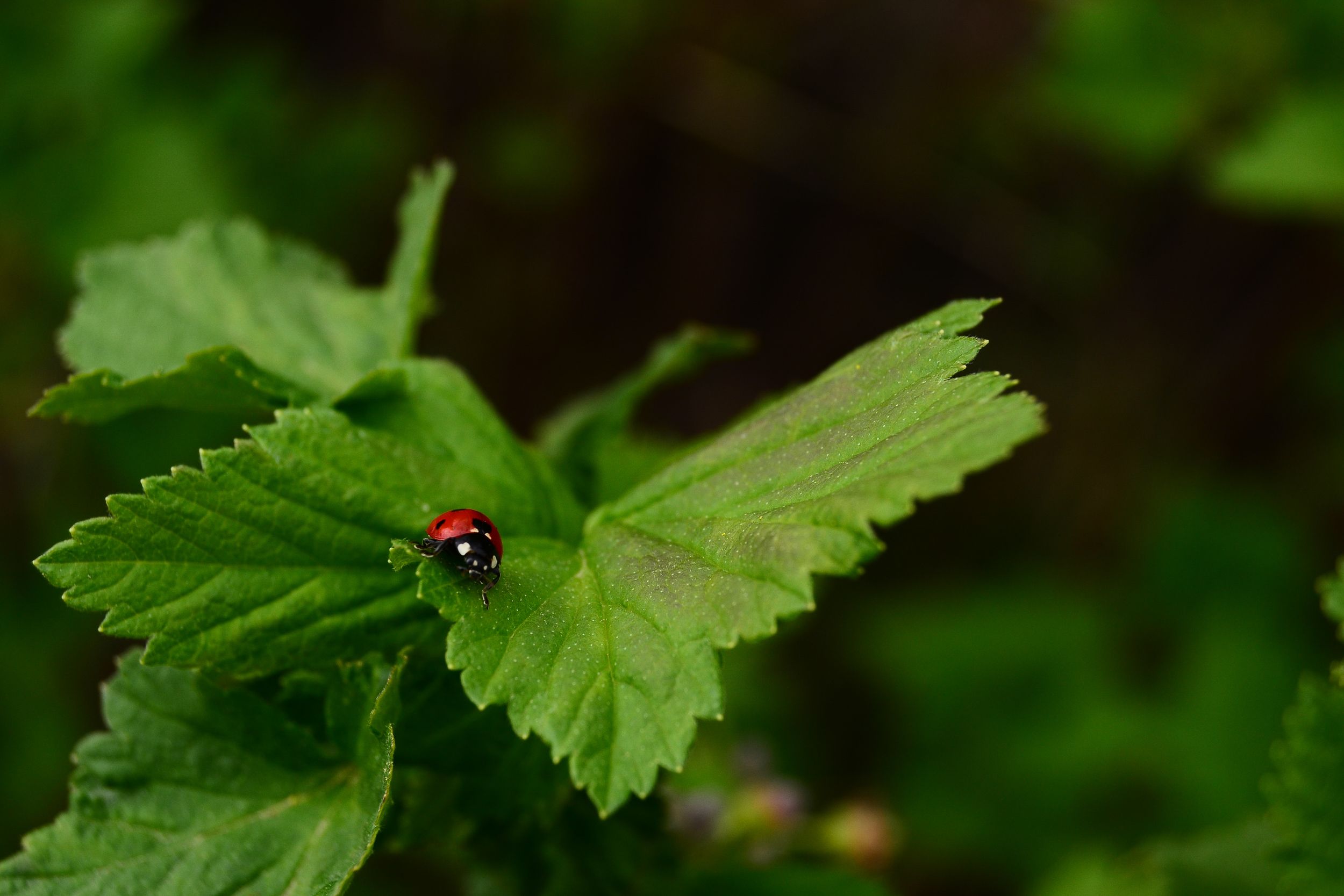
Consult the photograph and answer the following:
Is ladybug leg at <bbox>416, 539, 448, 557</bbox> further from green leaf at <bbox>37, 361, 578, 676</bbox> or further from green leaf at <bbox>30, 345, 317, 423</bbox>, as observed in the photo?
green leaf at <bbox>30, 345, 317, 423</bbox>

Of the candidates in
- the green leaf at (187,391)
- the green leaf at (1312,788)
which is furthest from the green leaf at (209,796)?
the green leaf at (1312,788)

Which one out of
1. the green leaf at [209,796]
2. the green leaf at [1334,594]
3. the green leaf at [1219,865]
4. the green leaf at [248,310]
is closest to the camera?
the green leaf at [209,796]

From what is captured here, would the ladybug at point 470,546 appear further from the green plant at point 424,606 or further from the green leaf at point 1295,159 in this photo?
the green leaf at point 1295,159

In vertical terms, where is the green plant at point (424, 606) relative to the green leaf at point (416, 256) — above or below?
below

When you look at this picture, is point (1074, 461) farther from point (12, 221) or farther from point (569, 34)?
point (12, 221)

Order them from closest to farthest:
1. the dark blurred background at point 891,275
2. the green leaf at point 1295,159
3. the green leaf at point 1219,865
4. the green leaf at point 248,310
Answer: the green leaf at point 248,310 → the green leaf at point 1219,865 → the green leaf at point 1295,159 → the dark blurred background at point 891,275

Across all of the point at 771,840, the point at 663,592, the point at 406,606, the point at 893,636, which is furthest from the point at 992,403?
the point at 893,636
